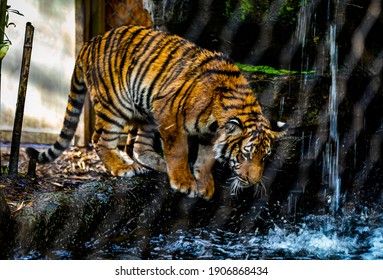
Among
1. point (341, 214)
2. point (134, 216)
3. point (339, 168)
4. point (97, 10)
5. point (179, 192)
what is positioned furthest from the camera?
point (97, 10)

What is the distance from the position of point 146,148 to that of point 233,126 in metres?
0.94

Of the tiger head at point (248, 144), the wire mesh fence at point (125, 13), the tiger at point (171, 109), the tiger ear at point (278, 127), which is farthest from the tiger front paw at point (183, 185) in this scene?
the wire mesh fence at point (125, 13)

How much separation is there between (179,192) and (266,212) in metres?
0.59

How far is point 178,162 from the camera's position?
4.12 m

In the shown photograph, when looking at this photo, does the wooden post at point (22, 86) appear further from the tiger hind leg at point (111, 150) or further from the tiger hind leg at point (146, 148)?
the tiger hind leg at point (146, 148)

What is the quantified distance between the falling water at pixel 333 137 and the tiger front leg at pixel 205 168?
899 mm

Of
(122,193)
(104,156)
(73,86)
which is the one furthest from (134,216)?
(73,86)

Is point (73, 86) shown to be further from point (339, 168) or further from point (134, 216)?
point (339, 168)

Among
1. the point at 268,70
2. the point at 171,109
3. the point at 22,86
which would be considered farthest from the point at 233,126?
the point at 22,86

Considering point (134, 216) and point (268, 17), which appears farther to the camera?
point (268, 17)

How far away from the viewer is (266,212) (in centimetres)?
419

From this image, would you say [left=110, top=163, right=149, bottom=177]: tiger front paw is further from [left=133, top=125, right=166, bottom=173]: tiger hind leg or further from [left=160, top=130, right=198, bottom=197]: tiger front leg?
[left=160, top=130, right=198, bottom=197]: tiger front leg

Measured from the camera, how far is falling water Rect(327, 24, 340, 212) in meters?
4.52

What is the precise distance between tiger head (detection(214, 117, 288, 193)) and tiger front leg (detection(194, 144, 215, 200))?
28 cm
